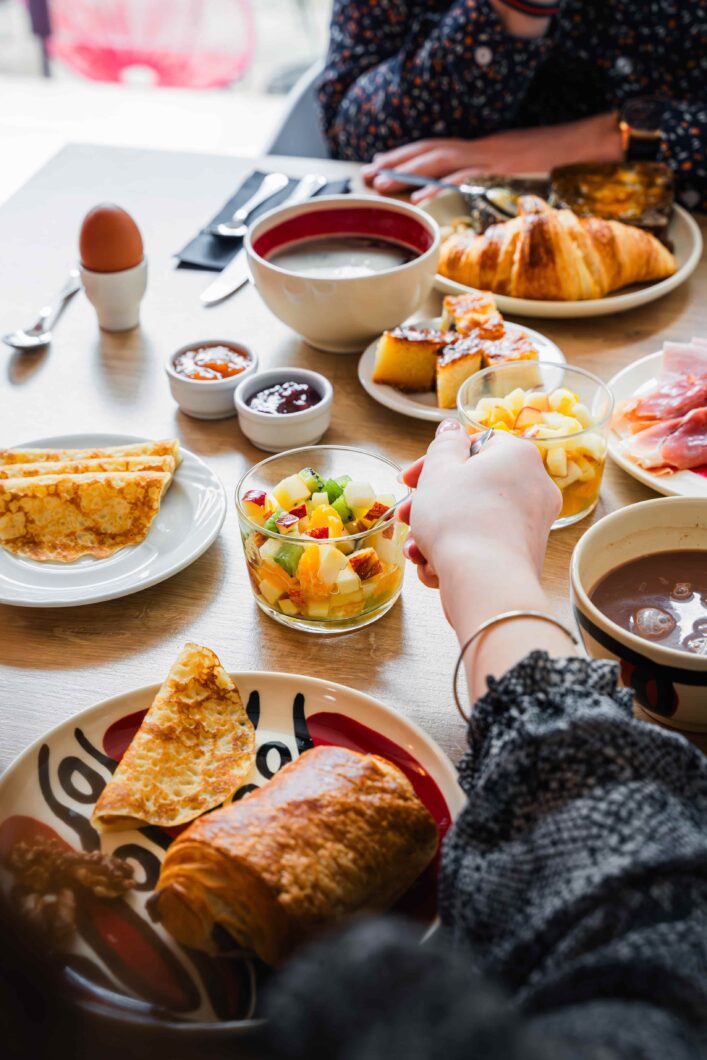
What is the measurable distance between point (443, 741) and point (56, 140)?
5.05m

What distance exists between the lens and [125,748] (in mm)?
954

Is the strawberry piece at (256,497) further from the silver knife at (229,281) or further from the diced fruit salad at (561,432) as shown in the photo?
the silver knife at (229,281)

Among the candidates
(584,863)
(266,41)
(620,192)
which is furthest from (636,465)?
(266,41)

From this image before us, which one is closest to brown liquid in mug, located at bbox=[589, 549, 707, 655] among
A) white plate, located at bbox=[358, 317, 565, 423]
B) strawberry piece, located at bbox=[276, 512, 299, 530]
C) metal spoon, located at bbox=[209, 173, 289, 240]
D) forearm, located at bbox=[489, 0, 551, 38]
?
strawberry piece, located at bbox=[276, 512, 299, 530]

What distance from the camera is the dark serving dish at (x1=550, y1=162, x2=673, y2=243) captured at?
1933 mm

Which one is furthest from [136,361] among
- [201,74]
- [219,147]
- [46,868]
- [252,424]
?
[201,74]

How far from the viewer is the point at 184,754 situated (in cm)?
94

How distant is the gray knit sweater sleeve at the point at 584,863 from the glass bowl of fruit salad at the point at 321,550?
1.11ft

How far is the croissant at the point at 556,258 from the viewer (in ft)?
5.68

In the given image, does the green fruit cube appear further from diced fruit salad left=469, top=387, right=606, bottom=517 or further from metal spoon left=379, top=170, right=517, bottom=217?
metal spoon left=379, top=170, right=517, bottom=217

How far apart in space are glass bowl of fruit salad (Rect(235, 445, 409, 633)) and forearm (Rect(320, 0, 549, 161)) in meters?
1.51

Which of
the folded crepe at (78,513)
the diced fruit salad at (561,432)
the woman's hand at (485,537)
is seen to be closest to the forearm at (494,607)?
the woman's hand at (485,537)

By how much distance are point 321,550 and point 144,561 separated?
279mm

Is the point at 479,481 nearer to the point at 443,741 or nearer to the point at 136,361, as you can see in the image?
the point at 443,741
